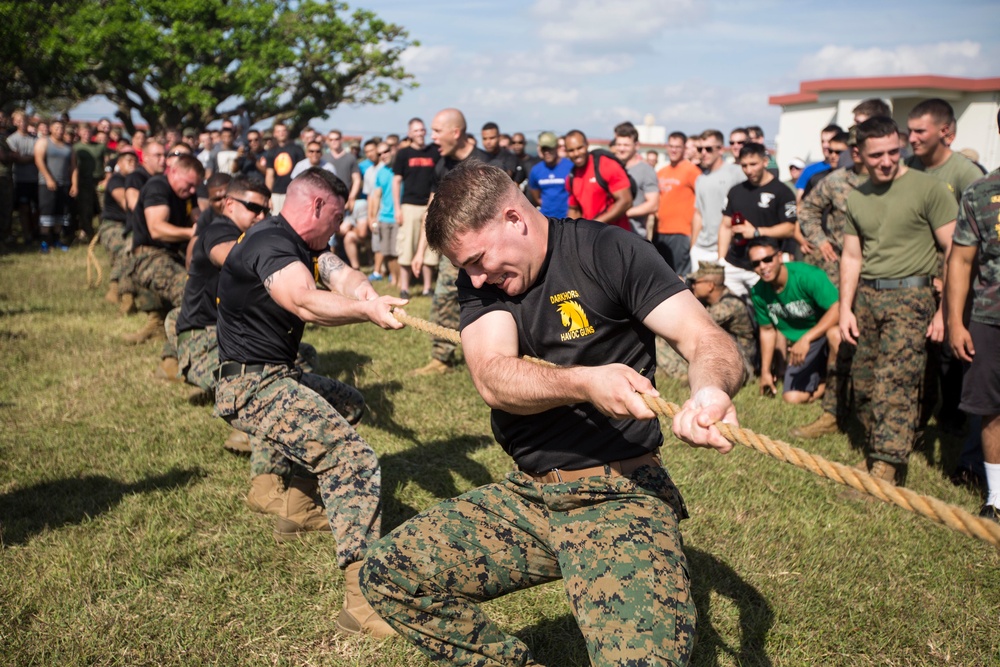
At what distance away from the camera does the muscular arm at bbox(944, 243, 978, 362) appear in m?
5.11

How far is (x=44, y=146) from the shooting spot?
16.1 metres

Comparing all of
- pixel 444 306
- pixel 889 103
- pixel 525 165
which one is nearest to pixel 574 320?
pixel 444 306

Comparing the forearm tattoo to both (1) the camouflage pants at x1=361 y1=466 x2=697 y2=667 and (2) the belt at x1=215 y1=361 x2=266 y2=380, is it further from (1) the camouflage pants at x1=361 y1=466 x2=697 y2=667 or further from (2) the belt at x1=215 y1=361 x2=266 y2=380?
(1) the camouflage pants at x1=361 y1=466 x2=697 y2=667

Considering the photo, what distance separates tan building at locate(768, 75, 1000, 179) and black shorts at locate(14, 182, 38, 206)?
1733 centimetres

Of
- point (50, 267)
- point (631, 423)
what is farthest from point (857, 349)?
point (50, 267)

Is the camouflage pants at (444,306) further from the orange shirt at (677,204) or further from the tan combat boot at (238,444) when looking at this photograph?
the orange shirt at (677,204)

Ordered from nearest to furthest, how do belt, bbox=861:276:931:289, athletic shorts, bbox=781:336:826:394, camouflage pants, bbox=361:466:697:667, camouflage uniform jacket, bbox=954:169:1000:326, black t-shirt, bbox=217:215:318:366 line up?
1. camouflage pants, bbox=361:466:697:667
2. black t-shirt, bbox=217:215:318:366
3. camouflage uniform jacket, bbox=954:169:1000:326
4. belt, bbox=861:276:931:289
5. athletic shorts, bbox=781:336:826:394

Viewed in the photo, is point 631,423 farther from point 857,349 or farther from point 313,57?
point 313,57

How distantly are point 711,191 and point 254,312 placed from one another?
21.2 feet

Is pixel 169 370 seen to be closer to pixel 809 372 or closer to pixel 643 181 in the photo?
pixel 643 181

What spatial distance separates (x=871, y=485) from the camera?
86.0 inches

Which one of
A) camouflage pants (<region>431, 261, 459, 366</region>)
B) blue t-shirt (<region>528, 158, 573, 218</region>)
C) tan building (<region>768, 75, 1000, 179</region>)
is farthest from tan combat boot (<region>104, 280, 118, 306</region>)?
tan building (<region>768, 75, 1000, 179</region>)

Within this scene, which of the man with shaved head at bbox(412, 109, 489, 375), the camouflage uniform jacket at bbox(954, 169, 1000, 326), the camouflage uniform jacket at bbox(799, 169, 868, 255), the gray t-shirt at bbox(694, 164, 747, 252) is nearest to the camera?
the camouflage uniform jacket at bbox(954, 169, 1000, 326)

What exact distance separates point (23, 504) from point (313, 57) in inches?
1318
